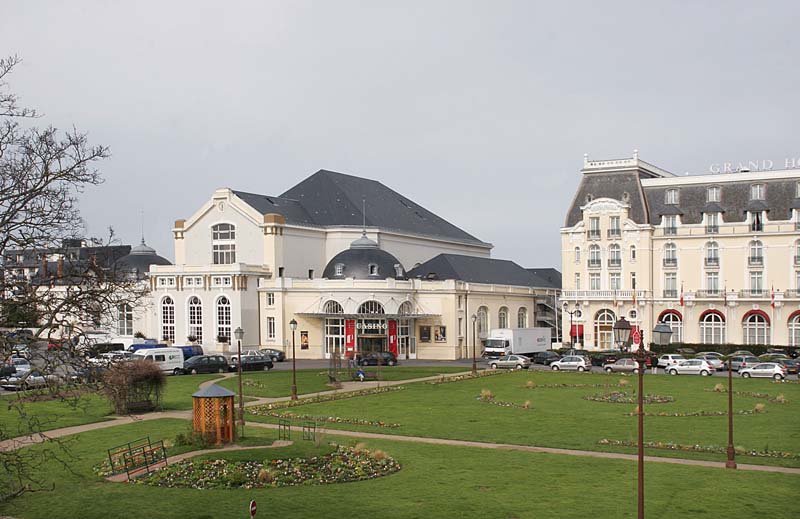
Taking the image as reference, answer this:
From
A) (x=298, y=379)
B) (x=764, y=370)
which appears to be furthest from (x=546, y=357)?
(x=298, y=379)

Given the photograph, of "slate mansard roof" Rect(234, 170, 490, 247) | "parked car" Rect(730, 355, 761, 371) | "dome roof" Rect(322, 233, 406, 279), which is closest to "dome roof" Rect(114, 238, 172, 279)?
"slate mansard roof" Rect(234, 170, 490, 247)

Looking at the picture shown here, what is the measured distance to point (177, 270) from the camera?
87375 millimetres

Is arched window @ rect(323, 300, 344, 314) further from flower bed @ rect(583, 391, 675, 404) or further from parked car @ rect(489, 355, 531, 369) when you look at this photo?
flower bed @ rect(583, 391, 675, 404)

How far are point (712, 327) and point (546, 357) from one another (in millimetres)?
15884

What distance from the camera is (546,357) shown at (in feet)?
254

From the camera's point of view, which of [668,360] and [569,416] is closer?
[569,416]

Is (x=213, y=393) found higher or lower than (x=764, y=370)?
higher

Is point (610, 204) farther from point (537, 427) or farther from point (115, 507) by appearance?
point (115, 507)

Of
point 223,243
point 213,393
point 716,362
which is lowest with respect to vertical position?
point 716,362

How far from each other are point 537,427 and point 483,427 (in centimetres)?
214

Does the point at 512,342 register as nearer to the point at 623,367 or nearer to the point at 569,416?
the point at 623,367

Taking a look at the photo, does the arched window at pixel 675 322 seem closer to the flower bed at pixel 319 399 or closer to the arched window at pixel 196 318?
the flower bed at pixel 319 399

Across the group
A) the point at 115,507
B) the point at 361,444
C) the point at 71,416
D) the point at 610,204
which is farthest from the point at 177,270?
the point at 115,507

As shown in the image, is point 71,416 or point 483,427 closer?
point 483,427
